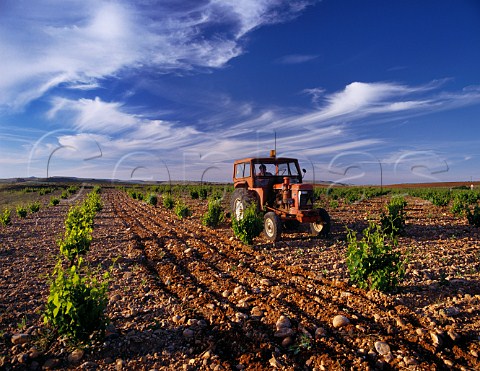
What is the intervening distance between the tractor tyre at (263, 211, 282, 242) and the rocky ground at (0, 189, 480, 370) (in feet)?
1.80

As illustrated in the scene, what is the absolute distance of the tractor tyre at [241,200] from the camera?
9.03 m

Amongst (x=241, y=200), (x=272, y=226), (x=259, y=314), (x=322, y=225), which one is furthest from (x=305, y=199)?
(x=259, y=314)

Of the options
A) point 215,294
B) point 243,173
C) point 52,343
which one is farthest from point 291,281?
point 243,173

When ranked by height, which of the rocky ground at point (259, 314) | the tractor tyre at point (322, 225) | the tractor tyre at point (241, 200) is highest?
the tractor tyre at point (241, 200)

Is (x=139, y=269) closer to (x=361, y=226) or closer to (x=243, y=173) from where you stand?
(x=243, y=173)

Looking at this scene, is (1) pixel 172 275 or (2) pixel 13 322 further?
(1) pixel 172 275

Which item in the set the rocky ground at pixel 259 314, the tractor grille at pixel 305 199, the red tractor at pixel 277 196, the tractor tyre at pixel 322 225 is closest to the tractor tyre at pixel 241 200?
the red tractor at pixel 277 196

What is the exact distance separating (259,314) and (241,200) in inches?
209

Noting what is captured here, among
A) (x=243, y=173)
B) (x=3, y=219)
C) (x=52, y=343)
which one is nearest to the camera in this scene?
(x=52, y=343)

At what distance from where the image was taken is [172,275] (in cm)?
580

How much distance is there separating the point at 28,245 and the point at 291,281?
7362mm

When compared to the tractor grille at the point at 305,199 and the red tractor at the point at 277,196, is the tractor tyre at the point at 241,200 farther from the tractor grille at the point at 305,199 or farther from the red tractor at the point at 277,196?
the tractor grille at the point at 305,199

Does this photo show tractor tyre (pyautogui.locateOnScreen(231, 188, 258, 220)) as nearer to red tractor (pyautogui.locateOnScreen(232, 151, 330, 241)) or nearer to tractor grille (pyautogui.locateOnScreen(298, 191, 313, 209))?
red tractor (pyautogui.locateOnScreen(232, 151, 330, 241))

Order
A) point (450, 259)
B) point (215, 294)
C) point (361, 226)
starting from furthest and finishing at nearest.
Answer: point (361, 226), point (450, 259), point (215, 294)
